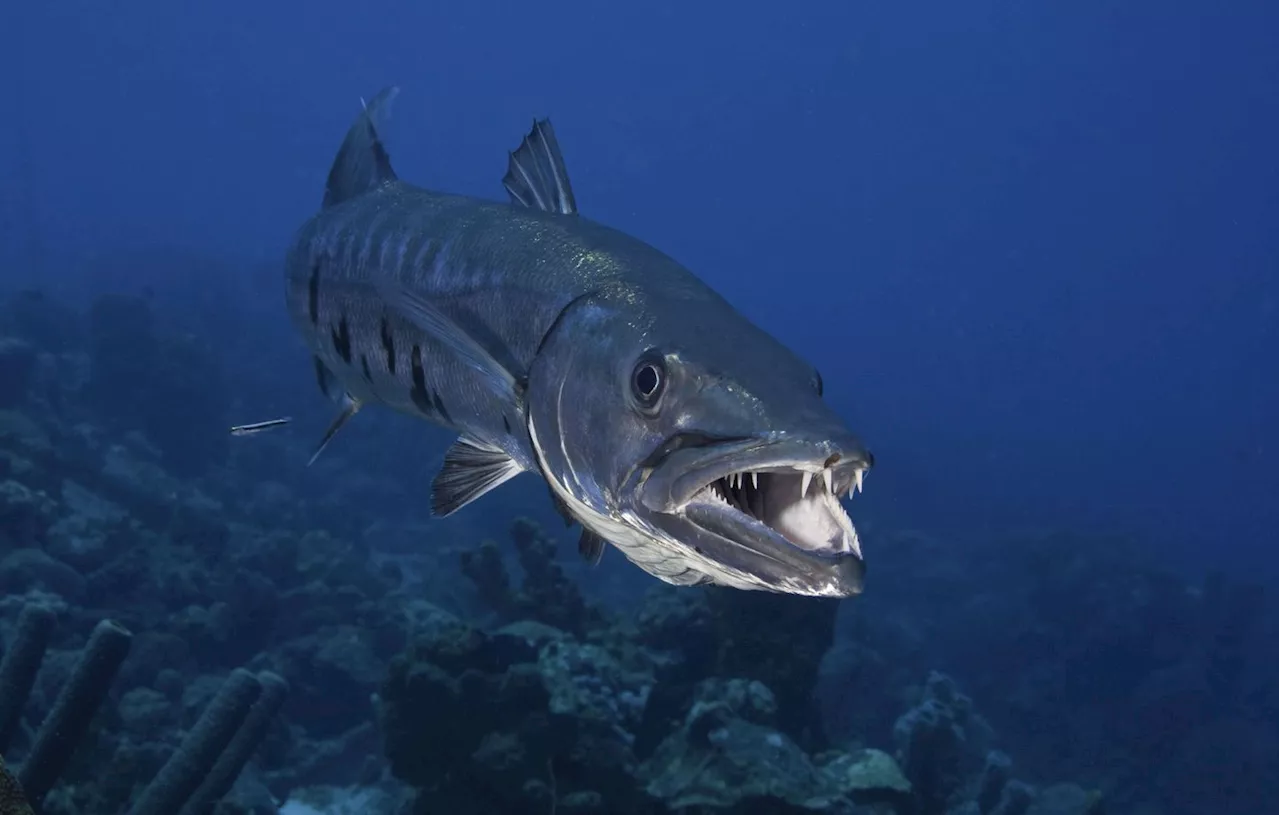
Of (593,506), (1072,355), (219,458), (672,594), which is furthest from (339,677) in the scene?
(1072,355)

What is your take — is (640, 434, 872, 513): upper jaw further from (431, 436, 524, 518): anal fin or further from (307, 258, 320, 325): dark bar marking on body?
(307, 258, 320, 325): dark bar marking on body

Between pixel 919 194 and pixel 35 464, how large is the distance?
191387mm

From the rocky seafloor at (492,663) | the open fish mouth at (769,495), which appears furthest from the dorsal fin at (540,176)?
the rocky seafloor at (492,663)

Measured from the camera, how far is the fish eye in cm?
227

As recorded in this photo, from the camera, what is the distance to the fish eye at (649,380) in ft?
7.43

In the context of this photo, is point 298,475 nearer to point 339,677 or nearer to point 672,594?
point 339,677

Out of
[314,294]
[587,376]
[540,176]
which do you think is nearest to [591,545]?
[587,376]

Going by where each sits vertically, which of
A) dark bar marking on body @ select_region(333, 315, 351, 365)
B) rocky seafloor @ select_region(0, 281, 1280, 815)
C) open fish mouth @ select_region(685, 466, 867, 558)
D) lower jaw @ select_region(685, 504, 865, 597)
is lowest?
rocky seafloor @ select_region(0, 281, 1280, 815)

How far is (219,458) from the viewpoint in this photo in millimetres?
17250

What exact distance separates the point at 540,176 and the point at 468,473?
1.25 meters

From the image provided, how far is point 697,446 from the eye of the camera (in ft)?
7.09

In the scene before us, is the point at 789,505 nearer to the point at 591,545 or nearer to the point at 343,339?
the point at 591,545

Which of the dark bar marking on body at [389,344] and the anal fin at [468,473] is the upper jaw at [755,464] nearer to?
the anal fin at [468,473]

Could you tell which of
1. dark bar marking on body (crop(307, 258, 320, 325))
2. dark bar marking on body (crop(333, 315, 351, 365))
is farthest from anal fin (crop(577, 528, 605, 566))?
dark bar marking on body (crop(307, 258, 320, 325))
